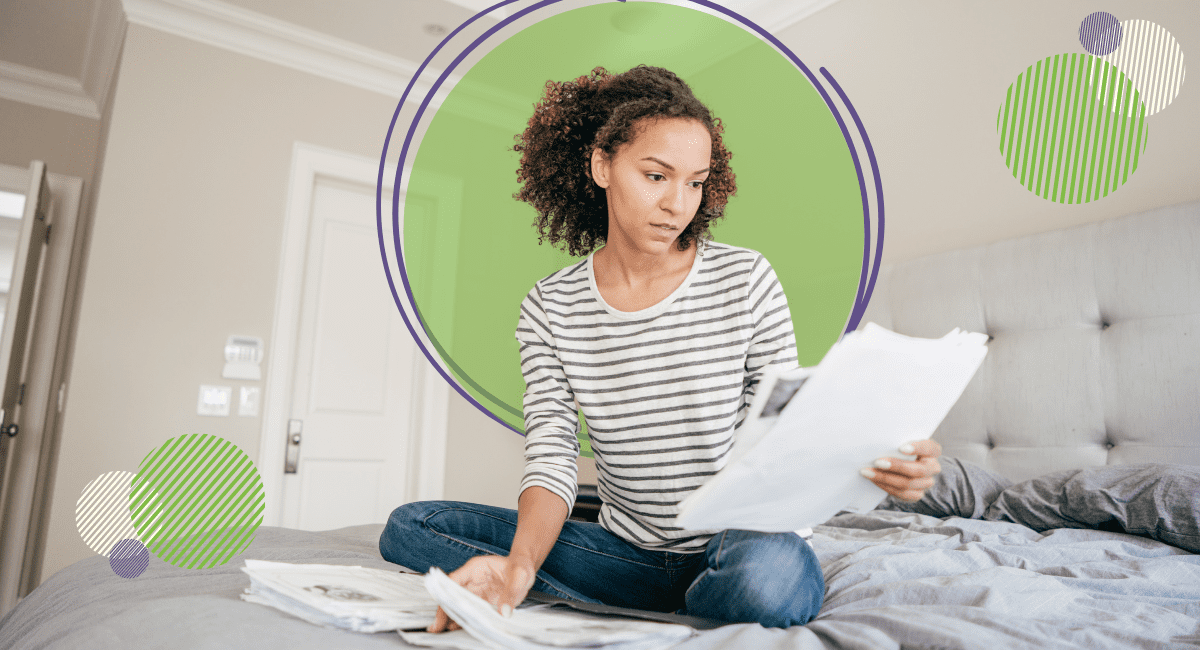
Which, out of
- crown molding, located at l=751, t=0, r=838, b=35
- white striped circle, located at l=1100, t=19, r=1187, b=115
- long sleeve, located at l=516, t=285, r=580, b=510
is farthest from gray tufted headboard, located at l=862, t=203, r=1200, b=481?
long sleeve, located at l=516, t=285, r=580, b=510

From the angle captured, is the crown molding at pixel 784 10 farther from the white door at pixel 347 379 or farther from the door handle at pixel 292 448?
the door handle at pixel 292 448

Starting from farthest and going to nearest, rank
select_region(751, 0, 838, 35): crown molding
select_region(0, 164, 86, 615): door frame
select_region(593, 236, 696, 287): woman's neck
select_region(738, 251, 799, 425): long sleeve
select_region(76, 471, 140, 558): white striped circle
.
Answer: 1. select_region(0, 164, 86, 615): door frame
2. select_region(76, 471, 140, 558): white striped circle
3. select_region(751, 0, 838, 35): crown molding
4. select_region(593, 236, 696, 287): woman's neck
5. select_region(738, 251, 799, 425): long sleeve

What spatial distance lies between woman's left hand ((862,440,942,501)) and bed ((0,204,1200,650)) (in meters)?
0.12

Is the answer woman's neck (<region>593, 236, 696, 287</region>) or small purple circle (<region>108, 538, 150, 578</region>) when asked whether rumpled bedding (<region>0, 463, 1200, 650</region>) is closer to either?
small purple circle (<region>108, 538, 150, 578</region>)

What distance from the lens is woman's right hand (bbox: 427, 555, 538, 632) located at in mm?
734

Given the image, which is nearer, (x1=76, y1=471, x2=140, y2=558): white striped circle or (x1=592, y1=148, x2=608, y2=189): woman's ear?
(x1=592, y1=148, x2=608, y2=189): woman's ear

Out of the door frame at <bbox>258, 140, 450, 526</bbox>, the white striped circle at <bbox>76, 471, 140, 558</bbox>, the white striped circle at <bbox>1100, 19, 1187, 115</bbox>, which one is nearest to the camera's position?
the white striped circle at <bbox>1100, 19, 1187, 115</bbox>

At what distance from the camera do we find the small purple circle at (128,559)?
1.00 meters

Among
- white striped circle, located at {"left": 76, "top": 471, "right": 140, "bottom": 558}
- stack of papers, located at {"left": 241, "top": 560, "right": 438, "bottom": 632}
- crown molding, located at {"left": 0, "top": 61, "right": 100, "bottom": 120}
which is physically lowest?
white striped circle, located at {"left": 76, "top": 471, "right": 140, "bottom": 558}

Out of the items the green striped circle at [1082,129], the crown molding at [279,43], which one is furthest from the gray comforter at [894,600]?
the crown molding at [279,43]

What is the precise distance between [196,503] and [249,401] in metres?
1.23

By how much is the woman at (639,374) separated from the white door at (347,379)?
209 cm

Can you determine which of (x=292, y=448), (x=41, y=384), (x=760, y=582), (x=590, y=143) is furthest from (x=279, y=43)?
(x=760, y=582)

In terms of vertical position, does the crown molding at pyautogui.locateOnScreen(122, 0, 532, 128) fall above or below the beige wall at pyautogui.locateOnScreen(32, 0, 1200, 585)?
above
